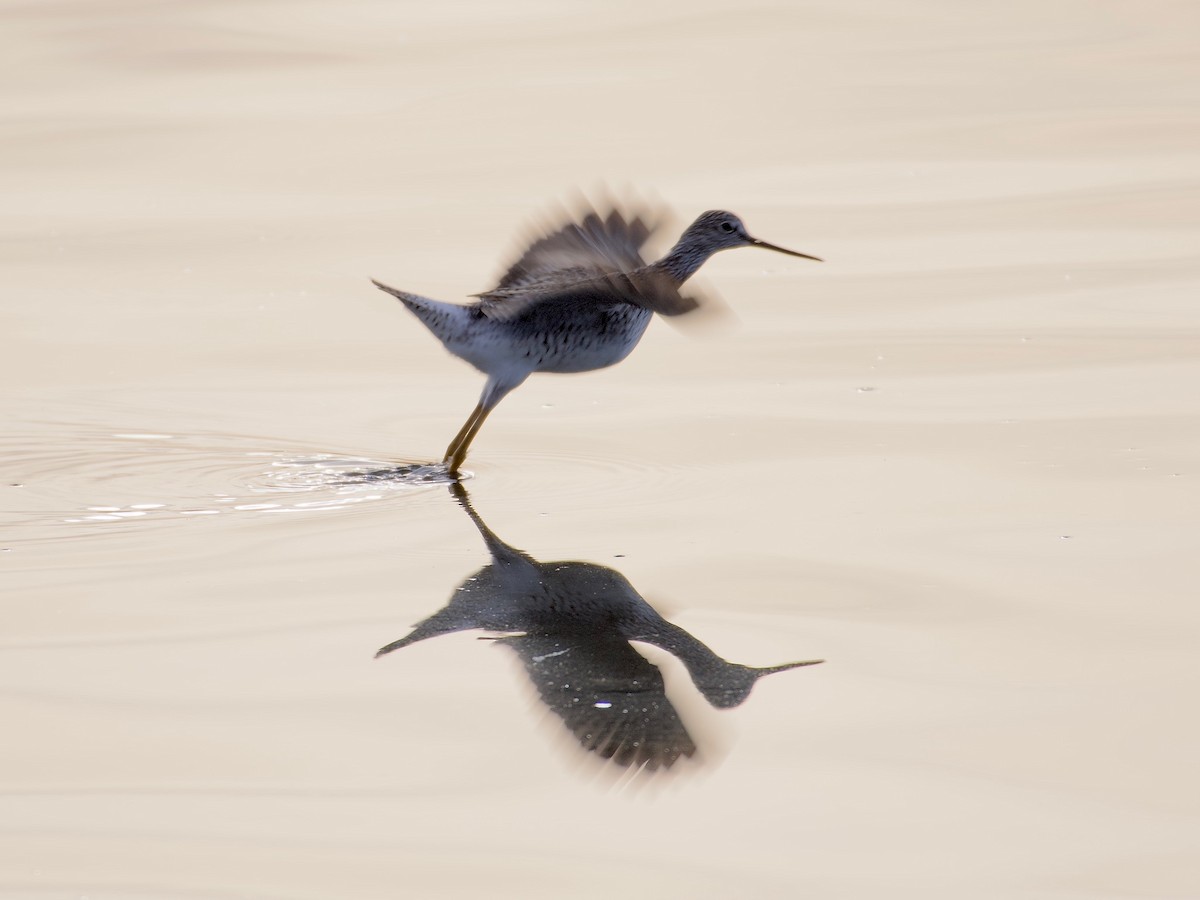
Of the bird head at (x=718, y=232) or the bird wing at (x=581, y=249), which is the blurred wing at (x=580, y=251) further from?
the bird head at (x=718, y=232)

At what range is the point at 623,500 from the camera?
693 centimetres

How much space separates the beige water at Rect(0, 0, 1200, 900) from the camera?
169 inches

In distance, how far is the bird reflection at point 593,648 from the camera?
4770 mm

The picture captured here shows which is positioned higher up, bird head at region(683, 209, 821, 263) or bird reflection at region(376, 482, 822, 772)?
bird head at region(683, 209, 821, 263)

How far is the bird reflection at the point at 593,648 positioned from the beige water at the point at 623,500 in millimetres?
80

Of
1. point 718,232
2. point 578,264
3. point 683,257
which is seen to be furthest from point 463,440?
point 718,232

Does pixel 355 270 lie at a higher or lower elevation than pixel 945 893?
lower

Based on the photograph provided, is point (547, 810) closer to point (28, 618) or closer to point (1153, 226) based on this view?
point (28, 618)

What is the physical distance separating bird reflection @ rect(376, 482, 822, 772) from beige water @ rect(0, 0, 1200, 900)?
8cm

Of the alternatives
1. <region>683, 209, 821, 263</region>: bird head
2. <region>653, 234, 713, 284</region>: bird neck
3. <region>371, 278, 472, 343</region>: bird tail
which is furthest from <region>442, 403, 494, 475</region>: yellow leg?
<region>683, 209, 821, 263</region>: bird head

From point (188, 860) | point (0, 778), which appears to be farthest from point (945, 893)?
point (0, 778)

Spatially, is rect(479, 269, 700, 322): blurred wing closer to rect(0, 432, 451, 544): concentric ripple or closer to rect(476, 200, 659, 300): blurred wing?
rect(476, 200, 659, 300): blurred wing

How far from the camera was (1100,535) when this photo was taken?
6332 millimetres

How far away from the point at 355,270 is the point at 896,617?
5.59 meters
